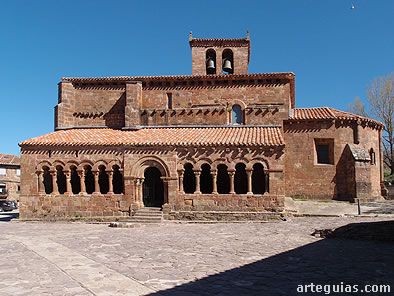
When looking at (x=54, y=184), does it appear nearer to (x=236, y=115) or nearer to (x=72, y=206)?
(x=72, y=206)

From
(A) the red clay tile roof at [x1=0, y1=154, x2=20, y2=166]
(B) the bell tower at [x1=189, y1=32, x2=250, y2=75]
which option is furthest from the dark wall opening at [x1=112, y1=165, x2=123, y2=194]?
(A) the red clay tile roof at [x1=0, y1=154, x2=20, y2=166]

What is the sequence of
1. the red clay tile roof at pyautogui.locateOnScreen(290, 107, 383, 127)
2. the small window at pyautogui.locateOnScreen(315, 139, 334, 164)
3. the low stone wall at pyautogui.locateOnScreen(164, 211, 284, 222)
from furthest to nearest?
the small window at pyautogui.locateOnScreen(315, 139, 334, 164), the red clay tile roof at pyautogui.locateOnScreen(290, 107, 383, 127), the low stone wall at pyautogui.locateOnScreen(164, 211, 284, 222)

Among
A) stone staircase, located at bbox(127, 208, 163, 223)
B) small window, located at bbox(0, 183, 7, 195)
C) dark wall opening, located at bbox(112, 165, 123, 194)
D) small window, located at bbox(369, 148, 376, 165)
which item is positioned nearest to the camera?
stone staircase, located at bbox(127, 208, 163, 223)

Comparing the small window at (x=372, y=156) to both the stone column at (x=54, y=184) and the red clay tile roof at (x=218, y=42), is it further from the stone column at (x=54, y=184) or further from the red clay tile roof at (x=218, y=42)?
the stone column at (x=54, y=184)

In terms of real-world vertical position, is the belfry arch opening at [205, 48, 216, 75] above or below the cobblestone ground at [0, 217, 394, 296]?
above

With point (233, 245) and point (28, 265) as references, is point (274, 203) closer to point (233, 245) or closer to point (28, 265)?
point (233, 245)

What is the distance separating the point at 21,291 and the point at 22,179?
14.7 meters

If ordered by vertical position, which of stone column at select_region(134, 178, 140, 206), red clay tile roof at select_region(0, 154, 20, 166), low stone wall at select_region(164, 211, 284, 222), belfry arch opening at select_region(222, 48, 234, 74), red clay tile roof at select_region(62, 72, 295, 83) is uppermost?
belfry arch opening at select_region(222, 48, 234, 74)

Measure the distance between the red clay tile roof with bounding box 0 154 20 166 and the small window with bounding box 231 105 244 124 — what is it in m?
31.0

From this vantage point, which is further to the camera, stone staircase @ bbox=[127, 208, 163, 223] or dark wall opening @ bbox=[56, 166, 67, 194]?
dark wall opening @ bbox=[56, 166, 67, 194]

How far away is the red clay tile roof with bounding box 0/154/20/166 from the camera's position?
42.6m

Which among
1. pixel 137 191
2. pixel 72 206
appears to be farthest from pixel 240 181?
pixel 72 206

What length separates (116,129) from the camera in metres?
22.8

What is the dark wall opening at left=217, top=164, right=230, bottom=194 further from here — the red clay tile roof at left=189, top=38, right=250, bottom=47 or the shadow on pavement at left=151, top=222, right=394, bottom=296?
the shadow on pavement at left=151, top=222, right=394, bottom=296
